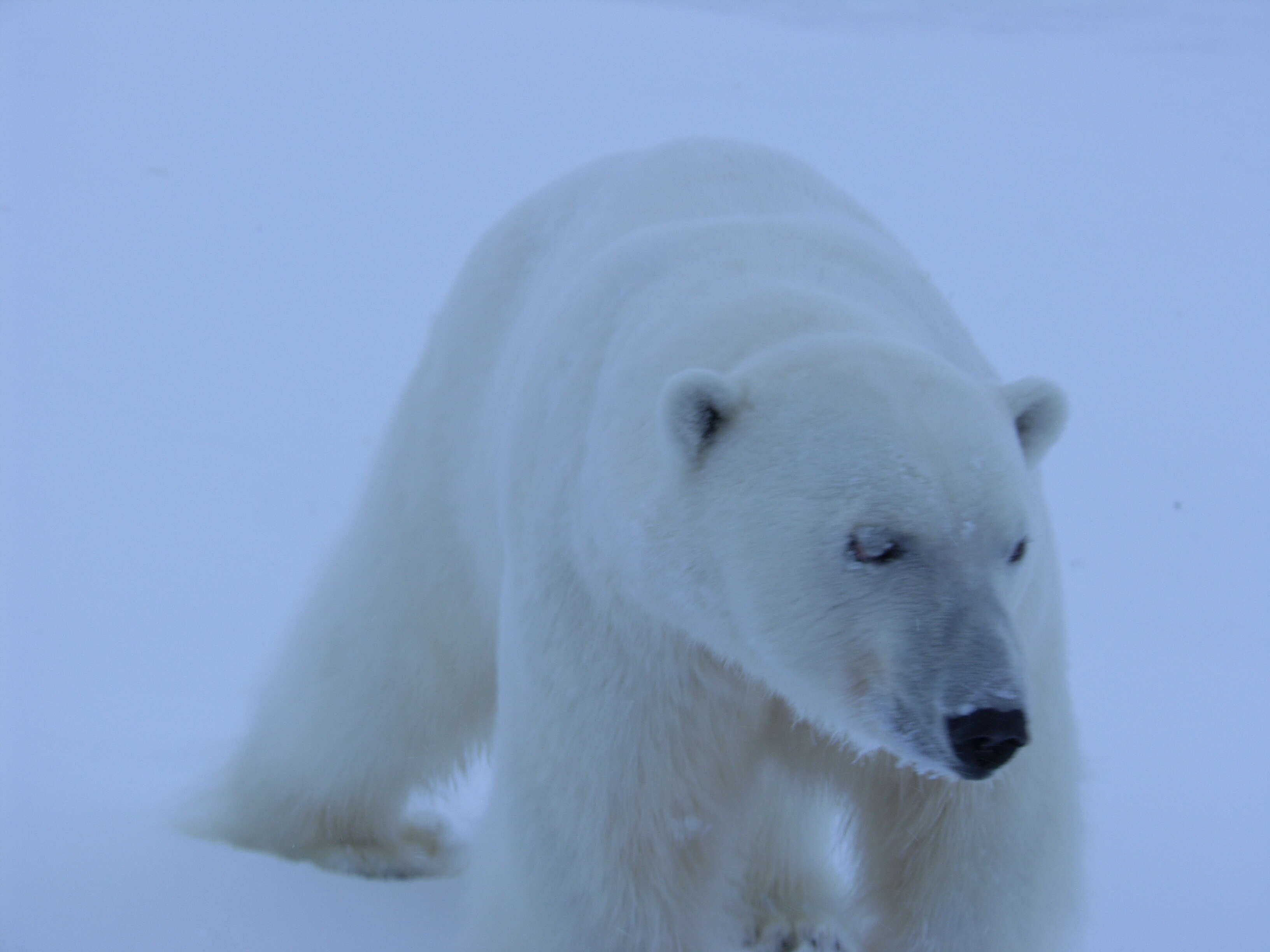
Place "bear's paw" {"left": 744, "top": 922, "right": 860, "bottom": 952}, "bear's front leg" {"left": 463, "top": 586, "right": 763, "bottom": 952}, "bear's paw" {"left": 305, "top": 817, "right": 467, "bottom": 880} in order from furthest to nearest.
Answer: "bear's paw" {"left": 305, "top": 817, "right": 467, "bottom": 880}
"bear's paw" {"left": 744, "top": 922, "right": 860, "bottom": 952}
"bear's front leg" {"left": 463, "top": 586, "right": 763, "bottom": 952}

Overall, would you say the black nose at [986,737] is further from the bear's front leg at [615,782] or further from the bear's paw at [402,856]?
the bear's paw at [402,856]

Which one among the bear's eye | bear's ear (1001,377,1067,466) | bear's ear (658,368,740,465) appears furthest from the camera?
bear's ear (1001,377,1067,466)

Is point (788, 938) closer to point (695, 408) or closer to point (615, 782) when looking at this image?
point (615, 782)

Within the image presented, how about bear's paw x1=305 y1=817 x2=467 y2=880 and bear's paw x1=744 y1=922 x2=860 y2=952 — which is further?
bear's paw x1=305 y1=817 x2=467 y2=880

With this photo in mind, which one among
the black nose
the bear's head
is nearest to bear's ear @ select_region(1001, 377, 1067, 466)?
the bear's head

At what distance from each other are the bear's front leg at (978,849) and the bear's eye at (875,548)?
0.54 m

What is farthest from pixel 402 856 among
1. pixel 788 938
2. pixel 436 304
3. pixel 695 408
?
pixel 436 304

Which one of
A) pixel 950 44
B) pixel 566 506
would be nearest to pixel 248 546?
pixel 566 506

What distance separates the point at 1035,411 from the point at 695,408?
1.98 feet

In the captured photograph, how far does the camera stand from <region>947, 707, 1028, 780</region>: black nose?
193cm

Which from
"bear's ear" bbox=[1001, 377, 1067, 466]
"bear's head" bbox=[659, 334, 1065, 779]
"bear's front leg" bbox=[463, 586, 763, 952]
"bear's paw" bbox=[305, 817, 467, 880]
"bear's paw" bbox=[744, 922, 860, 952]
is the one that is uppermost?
"bear's ear" bbox=[1001, 377, 1067, 466]

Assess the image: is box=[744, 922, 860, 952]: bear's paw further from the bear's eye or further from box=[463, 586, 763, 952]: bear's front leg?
the bear's eye

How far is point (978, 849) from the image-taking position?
96.3 inches

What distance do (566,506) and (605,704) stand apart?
368 millimetres
